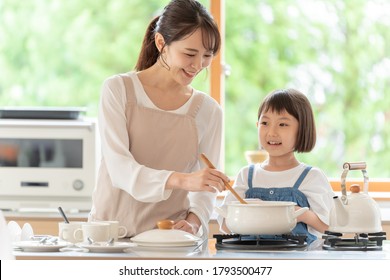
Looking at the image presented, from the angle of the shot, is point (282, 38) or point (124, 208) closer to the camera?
point (124, 208)

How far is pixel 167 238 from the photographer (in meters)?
2.14

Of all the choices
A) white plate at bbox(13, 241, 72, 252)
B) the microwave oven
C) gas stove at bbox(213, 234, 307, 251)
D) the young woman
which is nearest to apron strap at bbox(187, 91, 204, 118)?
the young woman

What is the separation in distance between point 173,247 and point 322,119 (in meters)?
3.51

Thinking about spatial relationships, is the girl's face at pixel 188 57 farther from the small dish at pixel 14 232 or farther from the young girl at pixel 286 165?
the small dish at pixel 14 232

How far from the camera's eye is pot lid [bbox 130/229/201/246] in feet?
7.00

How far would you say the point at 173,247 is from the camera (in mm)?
2135

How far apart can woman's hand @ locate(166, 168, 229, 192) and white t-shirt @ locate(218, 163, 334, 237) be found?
12.7 inches

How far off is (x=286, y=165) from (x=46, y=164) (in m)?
1.46

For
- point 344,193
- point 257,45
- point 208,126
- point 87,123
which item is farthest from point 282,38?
A: point 344,193

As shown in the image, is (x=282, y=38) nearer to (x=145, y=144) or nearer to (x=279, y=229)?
(x=145, y=144)

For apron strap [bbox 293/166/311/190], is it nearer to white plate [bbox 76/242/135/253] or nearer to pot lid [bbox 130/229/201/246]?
pot lid [bbox 130/229/201/246]

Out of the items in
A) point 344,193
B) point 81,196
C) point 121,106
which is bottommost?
point 81,196
